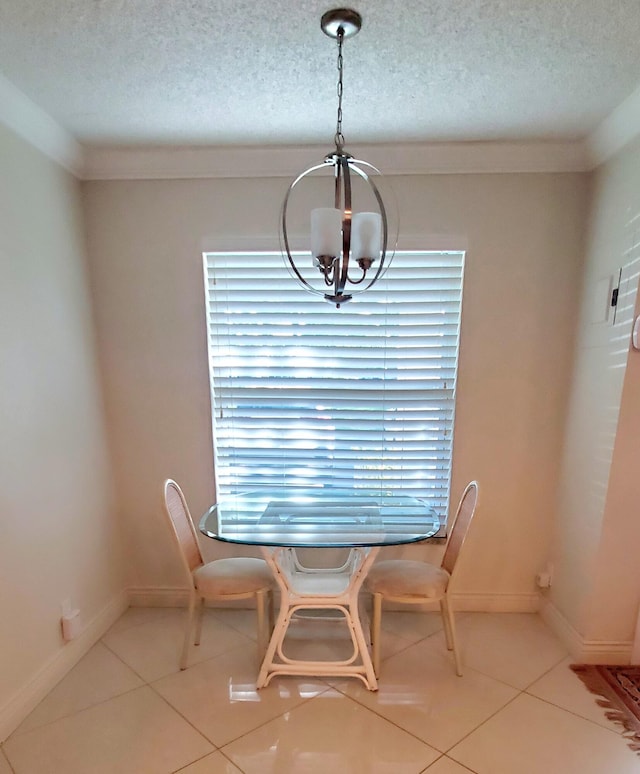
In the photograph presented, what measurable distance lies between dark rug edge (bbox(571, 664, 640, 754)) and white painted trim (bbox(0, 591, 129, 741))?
241 cm

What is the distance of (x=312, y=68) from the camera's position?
1.63 meters

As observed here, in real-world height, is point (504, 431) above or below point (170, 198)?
below

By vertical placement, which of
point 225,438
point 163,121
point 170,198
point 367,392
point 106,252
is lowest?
point 225,438

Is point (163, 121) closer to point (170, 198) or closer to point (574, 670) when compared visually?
point (170, 198)

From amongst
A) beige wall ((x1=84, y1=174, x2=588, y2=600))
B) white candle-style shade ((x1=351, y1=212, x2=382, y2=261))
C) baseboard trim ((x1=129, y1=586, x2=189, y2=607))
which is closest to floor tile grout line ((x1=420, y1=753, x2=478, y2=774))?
beige wall ((x1=84, y1=174, x2=588, y2=600))

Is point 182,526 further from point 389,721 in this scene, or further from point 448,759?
point 448,759

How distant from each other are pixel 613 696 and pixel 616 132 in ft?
8.17

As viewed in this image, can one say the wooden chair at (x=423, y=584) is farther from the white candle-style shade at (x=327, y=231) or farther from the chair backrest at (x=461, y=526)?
the white candle-style shade at (x=327, y=231)

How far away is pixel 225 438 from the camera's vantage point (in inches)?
101

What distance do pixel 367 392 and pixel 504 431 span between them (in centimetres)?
79

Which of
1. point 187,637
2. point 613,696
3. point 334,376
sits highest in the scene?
point 334,376

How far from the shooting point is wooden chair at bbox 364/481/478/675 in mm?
2041

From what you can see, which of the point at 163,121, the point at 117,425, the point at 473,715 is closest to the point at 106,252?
the point at 163,121

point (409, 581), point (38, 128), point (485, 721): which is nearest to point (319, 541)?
point (409, 581)
